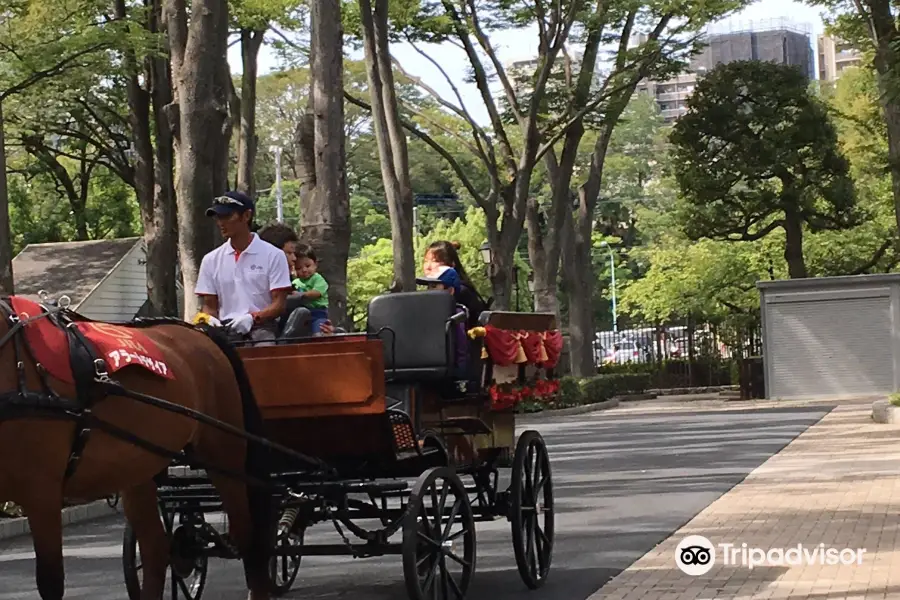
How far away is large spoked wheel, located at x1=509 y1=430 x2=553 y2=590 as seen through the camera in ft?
28.3

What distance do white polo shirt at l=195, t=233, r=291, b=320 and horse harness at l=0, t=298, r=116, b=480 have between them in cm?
172

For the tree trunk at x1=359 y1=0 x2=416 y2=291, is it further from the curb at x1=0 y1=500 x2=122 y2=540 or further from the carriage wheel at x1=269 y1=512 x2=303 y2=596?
the carriage wheel at x1=269 y1=512 x2=303 y2=596

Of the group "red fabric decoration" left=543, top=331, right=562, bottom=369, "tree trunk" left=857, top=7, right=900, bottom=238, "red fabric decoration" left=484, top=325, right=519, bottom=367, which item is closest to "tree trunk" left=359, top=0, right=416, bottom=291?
"tree trunk" left=857, top=7, right=900, bottom=238

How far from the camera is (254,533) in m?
7.54

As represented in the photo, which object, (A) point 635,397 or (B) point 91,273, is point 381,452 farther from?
(A) point 635,397

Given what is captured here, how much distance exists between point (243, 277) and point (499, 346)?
181 cm

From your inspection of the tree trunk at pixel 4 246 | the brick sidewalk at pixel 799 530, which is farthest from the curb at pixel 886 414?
the tree trunk at pixel 4 246

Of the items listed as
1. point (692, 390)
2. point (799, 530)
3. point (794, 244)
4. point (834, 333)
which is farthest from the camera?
point (692, 390)

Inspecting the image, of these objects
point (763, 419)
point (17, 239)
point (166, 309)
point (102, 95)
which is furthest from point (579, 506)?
point (17, 239)

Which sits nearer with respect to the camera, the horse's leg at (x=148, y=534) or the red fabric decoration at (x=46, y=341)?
the red fabric decoration at (x=46, y=341)

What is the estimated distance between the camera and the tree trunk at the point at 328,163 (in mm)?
16500

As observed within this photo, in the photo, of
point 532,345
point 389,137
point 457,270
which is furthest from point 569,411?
point 457,270

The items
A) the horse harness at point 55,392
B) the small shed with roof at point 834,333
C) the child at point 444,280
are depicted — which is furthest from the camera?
the small shed with roof at point 834,333

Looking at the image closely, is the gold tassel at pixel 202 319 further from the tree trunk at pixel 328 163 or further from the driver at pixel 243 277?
the tree trunk at pixel 328 163
